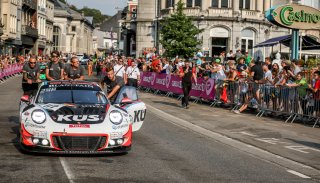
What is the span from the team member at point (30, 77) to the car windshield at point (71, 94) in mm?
4317

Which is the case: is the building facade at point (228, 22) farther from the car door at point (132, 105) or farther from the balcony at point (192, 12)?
the car door at point (132, 105)

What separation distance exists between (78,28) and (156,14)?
274ft

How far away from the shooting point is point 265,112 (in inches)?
907

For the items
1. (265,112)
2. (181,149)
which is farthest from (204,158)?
(265,112)

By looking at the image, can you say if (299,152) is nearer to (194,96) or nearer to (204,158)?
(204,158)

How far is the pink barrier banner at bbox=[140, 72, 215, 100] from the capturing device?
27.9 metres

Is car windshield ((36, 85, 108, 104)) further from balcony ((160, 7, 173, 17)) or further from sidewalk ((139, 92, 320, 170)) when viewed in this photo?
balcony ((160, 7, 173, 17))

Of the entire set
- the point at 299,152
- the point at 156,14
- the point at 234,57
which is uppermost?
the point at 156,14

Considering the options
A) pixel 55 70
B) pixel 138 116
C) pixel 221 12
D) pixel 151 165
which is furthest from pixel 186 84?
pixel 221 12

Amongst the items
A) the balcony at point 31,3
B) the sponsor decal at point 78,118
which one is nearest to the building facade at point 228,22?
the balcony at point 31,3

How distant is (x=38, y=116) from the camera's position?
38.6ft

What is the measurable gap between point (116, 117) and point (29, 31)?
83.9 meters

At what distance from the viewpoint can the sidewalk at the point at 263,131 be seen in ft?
46.8

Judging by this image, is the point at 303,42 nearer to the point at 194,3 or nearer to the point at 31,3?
the point at 194,3
